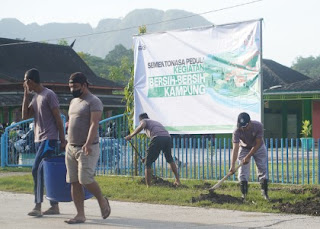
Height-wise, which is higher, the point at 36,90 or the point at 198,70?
the point at 198,70

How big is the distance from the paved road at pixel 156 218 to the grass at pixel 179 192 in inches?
20.6

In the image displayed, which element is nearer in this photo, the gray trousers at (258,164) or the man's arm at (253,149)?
the man's arm at (253,149)

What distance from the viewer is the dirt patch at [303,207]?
954 cm

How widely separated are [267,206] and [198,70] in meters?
4.95

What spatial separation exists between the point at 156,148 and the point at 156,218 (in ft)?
14.2

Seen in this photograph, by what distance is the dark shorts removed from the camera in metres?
13.5

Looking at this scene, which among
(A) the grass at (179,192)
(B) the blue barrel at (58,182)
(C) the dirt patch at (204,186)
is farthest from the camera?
(C) the dirt patch at (204,186)

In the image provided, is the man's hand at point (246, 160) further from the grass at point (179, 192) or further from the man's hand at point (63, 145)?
the man's hand at point (63, 145)

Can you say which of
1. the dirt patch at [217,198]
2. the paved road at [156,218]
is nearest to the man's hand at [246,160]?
the dirt patch at [217,198]

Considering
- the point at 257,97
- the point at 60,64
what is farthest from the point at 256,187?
the point at 60,64

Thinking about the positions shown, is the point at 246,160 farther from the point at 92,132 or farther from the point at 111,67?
the point at 111,67

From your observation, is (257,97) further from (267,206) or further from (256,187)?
(267,206)

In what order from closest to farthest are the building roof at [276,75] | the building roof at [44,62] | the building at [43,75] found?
the building at [43,75], the building roof at [44,62], the building roof at [276,75]

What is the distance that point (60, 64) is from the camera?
144 feet
